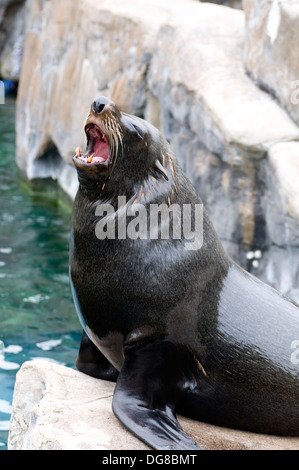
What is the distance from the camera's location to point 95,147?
132 inches

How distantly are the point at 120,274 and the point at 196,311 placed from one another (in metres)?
0.38

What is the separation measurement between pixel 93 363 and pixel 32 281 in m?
3.46

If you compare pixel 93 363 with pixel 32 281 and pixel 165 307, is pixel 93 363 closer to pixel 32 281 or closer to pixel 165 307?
pixel 165 307

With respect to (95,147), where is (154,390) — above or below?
below

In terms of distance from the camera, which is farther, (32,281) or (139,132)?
(32,281)

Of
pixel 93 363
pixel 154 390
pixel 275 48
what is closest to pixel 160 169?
pixel 154 390

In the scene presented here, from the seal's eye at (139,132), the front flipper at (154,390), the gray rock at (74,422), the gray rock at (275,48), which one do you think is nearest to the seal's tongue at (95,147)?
the seal's eye at (139,132)

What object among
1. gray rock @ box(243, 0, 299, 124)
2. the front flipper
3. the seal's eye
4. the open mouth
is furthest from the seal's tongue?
gray rock @ box(243, 0, 299, 124)

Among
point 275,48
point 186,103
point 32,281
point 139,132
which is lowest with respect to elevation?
point 32,281

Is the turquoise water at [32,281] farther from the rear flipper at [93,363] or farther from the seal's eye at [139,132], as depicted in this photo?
the seal's eye at [139,132]

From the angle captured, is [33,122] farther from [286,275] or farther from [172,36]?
[286,275]

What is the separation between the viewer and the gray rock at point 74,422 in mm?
2881

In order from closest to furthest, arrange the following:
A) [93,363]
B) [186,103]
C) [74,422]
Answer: [74,422]
[93,363]
[186,103]

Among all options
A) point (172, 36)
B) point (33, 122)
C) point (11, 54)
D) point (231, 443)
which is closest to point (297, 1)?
point (172, 36)
